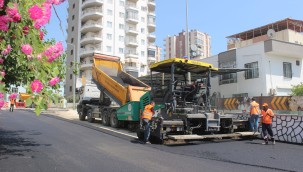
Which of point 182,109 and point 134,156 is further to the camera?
point 182,109

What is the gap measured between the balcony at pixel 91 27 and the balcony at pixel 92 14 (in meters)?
1.31

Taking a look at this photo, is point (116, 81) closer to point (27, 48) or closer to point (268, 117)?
point (268, 117)

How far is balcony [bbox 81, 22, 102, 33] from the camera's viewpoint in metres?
60.5

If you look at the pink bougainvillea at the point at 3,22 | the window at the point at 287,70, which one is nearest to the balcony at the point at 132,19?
the window at the point at 287,70

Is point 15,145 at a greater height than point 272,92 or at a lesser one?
lesser

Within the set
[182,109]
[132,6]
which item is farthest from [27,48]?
[132,6]

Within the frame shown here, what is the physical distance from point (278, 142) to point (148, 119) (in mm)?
5102

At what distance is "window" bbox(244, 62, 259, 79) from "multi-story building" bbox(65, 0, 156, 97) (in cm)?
3490

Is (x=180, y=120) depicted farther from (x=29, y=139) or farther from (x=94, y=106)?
(x=94, y=106)

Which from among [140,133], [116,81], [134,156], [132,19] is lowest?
[134,156]

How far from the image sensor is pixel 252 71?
2597cm

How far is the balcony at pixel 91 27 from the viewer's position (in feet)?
199

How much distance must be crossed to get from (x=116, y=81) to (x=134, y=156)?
8285 millimetres

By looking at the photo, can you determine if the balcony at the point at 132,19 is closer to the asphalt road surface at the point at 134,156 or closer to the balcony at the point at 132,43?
the balcony at the point at 132,43
